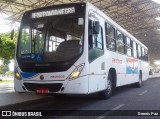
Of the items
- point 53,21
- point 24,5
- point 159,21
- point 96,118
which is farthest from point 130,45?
point 159,21

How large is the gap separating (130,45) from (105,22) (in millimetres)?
4642

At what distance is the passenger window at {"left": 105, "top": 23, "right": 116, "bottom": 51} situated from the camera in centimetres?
960

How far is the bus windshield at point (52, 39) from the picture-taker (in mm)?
7480

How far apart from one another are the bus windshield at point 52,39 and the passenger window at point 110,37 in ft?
6.96

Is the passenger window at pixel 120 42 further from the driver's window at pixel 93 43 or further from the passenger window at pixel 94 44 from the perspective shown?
the driver's window at pixel 93 43

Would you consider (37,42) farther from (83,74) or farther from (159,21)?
(159,21)

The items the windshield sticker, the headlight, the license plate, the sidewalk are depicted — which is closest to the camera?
the headlight

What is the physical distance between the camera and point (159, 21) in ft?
103

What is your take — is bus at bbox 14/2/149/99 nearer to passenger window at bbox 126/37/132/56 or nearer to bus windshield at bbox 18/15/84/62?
bus windshield at bbox 18/15/84/62

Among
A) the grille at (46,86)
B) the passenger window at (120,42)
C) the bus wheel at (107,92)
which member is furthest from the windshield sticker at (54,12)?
the passenger window at (120,42)

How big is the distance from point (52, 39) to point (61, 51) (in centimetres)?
66

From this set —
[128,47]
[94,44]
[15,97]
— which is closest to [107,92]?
[94,44]

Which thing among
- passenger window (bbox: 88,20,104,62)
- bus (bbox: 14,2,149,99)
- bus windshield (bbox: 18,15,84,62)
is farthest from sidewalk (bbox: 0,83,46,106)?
passenger window (bbox: 88,20,104,62)

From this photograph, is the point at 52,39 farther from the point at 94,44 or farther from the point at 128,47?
the point at 128,47
